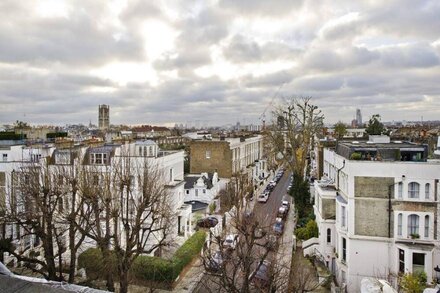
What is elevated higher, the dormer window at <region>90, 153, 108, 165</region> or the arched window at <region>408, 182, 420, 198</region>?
the dormer window at <region>90, 153, 108, 165</region>

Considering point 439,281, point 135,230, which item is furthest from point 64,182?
point 439,281

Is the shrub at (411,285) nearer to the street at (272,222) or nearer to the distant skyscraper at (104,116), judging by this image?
the street at (272,222)

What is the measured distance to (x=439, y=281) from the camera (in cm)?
1958

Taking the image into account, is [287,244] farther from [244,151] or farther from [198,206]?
[244,151]

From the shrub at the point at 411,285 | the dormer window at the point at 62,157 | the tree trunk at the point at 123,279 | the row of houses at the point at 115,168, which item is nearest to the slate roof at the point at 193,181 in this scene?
the row of houses at the point at 115,168

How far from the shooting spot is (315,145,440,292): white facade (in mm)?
20375

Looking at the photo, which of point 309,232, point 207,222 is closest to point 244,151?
point 207,222

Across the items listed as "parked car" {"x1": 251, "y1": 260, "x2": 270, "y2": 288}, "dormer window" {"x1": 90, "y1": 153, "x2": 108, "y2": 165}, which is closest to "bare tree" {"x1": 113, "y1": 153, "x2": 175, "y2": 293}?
"dormer window" {"x1": 90, "y1": 153, "x2": 108, "y2": 165}

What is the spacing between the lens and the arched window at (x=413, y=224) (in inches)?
816

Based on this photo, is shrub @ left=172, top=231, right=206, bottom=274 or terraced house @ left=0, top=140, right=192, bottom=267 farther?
shrub @ left=172, top=231, right=206, bottom=274

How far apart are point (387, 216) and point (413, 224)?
1.39 meters

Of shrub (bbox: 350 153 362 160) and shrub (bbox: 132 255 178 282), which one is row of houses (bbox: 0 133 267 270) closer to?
shrub (bbox: 132 255 178 282)

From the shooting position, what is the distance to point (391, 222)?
21234mm

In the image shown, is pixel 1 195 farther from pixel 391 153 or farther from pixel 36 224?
pixel 391 153
